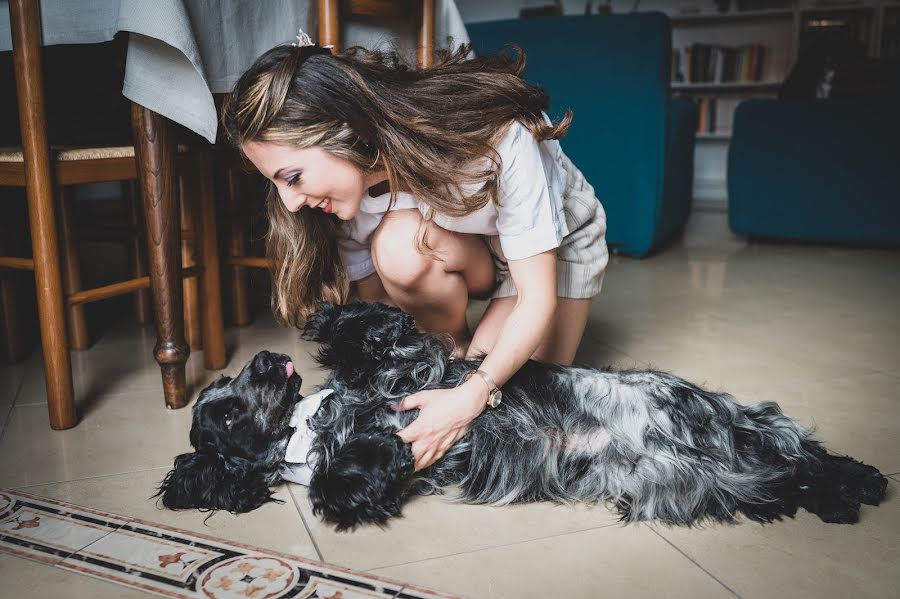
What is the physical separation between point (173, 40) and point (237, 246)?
0.96 meters

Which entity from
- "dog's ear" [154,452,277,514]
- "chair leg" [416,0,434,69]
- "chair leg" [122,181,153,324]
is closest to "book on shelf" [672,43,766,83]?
"chair leg" [416,0,434,69]

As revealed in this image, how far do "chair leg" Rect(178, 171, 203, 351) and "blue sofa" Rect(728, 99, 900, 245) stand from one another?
2.98 metres

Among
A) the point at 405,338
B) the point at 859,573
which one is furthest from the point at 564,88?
the point at 859,573

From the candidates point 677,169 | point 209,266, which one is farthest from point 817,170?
point 209,266

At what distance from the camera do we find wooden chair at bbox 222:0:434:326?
1724mm

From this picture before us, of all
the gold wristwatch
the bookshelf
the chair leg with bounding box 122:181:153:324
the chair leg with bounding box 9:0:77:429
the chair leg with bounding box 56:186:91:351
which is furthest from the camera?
the bookshelf

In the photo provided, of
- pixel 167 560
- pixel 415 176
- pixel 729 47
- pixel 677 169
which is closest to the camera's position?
pixel 167 560

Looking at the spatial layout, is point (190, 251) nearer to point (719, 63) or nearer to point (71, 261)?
point (71, 261)

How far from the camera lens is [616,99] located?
3.32 m

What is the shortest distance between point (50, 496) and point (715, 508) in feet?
3.63

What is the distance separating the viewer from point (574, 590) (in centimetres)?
103

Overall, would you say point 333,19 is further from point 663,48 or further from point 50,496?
point 663,48

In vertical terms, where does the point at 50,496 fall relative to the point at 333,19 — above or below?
below

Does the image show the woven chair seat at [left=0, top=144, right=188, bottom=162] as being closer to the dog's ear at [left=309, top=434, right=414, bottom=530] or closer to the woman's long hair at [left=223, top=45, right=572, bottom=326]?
the woman's long hair at [left=223, top=45, right=572, bottom=326]
